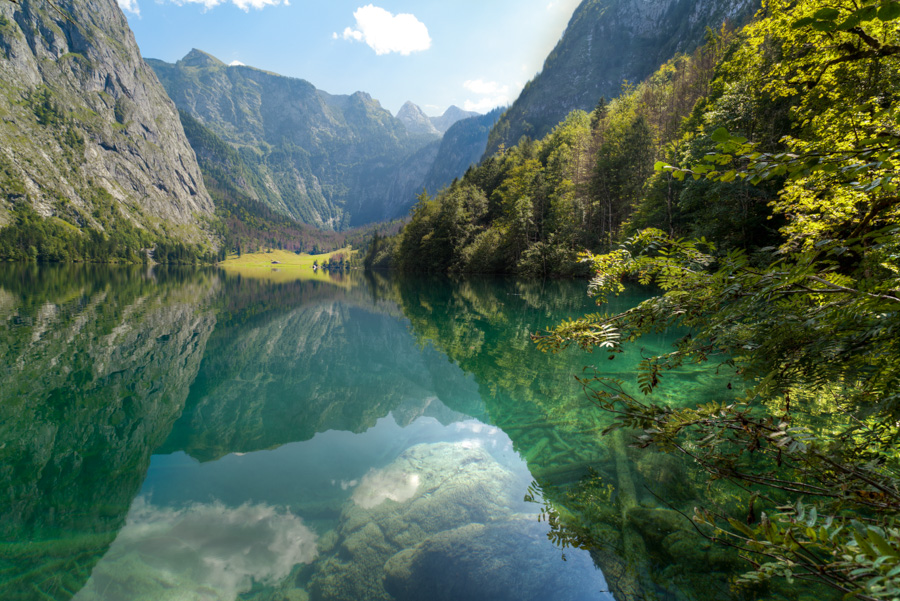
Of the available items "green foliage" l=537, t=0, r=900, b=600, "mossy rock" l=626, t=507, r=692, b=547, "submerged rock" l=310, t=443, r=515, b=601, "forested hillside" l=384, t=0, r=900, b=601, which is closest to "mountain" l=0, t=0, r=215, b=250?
"submerged rock" l=310, t=443, r=515, b=601

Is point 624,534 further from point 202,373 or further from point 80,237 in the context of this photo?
point 80,237

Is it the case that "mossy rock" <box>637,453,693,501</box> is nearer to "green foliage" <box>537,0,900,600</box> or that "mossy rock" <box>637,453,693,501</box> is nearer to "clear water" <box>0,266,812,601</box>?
"clear water" <box>0,266,812,601</box>

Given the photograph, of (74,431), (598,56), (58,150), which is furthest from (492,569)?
(58,150)

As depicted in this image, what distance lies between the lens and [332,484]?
26.6ft

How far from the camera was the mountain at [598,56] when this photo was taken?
416ft

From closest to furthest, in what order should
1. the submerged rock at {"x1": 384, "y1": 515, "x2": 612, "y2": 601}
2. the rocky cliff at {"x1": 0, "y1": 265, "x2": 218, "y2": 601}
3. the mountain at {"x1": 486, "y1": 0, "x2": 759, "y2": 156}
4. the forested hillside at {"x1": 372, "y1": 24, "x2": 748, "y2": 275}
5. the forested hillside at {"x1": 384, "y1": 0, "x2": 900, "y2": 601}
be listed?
the forested hillside at {"x1": 384, "y1": 0, "x2": 900, "y2": 601}, the submerged rock at {"x1": 384, "y1": 515, "x2": 612, "y2": 601}, the rocky cliff at {"x1": 0, "y1": 265, "x2": 218, "y2": 601}, the forested hillside at {"x1": 372, "y1": 24, "x2": 748, "y2": 275}, the mountain at {"x1": 486, "y1": 0, "x2": 759, "y2": 156}

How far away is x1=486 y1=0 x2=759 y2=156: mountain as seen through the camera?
416ft

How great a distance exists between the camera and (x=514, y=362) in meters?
15.5

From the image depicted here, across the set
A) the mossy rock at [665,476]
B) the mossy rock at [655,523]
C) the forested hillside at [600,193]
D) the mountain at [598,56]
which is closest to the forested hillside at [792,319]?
the mossy rock at [655,523]

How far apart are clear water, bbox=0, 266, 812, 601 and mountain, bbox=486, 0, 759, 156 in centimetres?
13964

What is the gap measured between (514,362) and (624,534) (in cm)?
966

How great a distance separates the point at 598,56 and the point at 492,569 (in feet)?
613

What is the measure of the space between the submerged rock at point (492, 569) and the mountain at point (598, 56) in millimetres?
143320

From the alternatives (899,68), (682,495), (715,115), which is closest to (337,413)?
(682,495)
